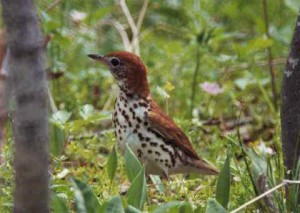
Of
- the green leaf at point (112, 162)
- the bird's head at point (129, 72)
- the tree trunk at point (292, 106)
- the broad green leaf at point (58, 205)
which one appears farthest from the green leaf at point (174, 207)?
the bird's head at point (129, 72)

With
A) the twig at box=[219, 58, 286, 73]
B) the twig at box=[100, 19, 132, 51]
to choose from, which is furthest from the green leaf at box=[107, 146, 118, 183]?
the twig at box=[219, 58, 286, 73]

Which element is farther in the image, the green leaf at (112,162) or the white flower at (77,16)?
the white flower at (77,16)

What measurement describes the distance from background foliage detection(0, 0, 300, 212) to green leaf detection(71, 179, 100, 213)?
1.00 m

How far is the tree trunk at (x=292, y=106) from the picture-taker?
13.2 ft

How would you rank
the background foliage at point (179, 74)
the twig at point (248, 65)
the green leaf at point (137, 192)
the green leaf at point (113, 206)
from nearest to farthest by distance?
1. the green leaf at point (113, 206)
2. the green leaf at point (137, 192)
3. the background foliage at point (179, 74)
4. the twig at point (248, 65)

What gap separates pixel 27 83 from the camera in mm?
2688

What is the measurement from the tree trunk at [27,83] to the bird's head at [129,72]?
2.39 m

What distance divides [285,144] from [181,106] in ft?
8.80

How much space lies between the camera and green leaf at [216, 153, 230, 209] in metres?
4.06

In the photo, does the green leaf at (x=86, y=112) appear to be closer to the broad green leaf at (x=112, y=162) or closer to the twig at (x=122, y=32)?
the broad green leaf at (x=112, y=162)

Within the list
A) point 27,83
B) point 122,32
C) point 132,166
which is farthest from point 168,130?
point 27,83

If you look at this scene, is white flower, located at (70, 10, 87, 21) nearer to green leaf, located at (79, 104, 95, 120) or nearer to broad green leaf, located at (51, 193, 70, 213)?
green leaf, located at (79, 104, 95, 120)

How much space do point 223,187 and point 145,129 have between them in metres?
1.03

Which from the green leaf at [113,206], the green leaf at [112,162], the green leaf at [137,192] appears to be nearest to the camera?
the green leaf at [113,206]
